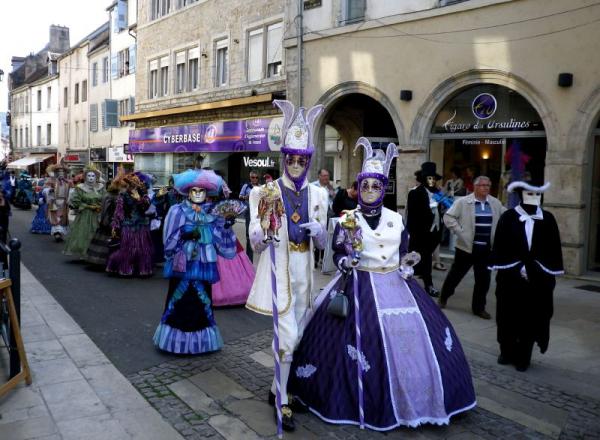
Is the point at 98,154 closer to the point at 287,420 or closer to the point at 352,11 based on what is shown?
the point at 352,11

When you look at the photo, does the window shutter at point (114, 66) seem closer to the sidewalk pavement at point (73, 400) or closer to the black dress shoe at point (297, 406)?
the sidewalk pavement at point (73, 400)

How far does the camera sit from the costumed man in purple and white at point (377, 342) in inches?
153

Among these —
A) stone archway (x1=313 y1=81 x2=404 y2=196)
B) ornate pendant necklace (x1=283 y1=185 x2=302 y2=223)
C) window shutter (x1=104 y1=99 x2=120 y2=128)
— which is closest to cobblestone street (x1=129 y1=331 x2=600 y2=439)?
ornate pendant necklace (x1=283 y1=185 x2=302 y2=223)

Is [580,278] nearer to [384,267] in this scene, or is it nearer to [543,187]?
[543,187]

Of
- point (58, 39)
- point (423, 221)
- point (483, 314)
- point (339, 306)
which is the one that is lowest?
point (483, 314)

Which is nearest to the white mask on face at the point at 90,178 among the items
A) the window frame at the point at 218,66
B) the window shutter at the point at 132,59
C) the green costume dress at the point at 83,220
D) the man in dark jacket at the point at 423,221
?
the green costume dress at the point at 83,220

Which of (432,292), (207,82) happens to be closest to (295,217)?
(432,292)

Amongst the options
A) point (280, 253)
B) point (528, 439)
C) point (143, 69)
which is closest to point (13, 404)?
point (280, 253)

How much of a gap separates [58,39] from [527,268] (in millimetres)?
50786

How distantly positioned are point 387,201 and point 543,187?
31.0 ft

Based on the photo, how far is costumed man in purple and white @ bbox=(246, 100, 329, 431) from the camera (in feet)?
13.5

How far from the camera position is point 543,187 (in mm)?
5148

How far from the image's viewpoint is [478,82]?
1114 cm

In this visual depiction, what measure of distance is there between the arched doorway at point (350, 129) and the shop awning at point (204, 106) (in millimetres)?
2135
